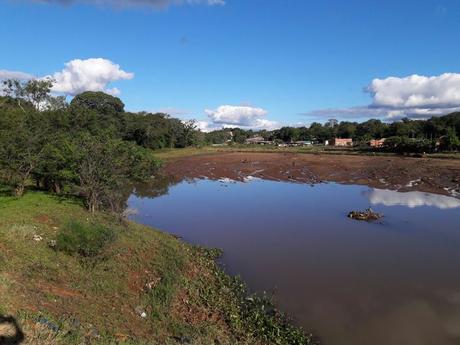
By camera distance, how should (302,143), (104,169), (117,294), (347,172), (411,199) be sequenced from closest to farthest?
(117,294) → (104,169) → (411,199) → (347,172) → (302,143)

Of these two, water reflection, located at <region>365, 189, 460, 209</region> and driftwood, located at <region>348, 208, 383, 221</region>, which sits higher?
driftwood, located at <region>348, 208, 383, 221</region>

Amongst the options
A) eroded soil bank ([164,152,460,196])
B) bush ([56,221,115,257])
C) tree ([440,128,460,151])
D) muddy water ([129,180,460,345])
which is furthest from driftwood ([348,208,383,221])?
tree ([440,128,460,151])

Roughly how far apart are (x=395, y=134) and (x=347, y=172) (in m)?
63.0

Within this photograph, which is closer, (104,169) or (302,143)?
(104,169)

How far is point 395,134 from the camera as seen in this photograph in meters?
111

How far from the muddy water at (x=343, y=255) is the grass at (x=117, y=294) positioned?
1.76 m

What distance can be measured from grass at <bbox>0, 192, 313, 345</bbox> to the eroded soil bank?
3344 cm

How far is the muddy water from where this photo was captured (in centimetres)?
1199

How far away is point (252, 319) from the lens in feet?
36.3

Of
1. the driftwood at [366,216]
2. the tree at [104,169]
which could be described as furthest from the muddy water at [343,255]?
the tree at [104,169]

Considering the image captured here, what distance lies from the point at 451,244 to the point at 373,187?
2358cm

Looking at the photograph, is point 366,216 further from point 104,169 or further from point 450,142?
point 450,142

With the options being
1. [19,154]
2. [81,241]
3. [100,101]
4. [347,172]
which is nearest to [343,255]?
[81,241]

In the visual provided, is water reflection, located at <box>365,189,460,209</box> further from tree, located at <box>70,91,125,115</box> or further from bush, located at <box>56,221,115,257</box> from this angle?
tree, located at <box>70,91,125,115</box>
